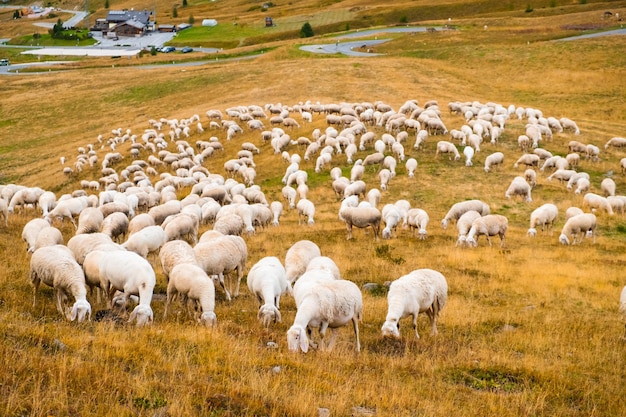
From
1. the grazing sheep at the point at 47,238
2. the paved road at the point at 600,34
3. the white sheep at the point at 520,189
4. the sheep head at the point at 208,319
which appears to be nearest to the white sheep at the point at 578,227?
the white sheep at the point at 520,189

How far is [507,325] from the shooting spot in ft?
44.8

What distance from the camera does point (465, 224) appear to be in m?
23.0

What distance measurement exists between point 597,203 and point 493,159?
7.40 metres

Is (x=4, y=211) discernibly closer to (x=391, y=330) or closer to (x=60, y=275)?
(x=60, y=275)

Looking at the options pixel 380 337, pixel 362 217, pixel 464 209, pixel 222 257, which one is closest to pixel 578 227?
pixel 464 209

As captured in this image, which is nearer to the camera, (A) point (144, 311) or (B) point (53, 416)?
(B) point (53, 416)

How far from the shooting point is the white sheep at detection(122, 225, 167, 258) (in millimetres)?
17078

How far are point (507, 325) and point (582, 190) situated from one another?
60.8 ft

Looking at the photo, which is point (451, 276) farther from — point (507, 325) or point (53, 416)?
point (53, 416)

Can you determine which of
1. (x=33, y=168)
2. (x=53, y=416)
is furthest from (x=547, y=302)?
(x=33, y=168)

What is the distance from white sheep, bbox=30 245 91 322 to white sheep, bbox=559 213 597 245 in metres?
18.6

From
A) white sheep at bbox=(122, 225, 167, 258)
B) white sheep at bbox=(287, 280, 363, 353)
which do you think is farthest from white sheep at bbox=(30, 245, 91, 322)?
white sheep at bbox=(287, 280, 363, 353)

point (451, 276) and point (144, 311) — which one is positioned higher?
point (144, 311)

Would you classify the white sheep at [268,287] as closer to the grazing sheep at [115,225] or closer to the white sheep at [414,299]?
the white sheep at [414,299]
